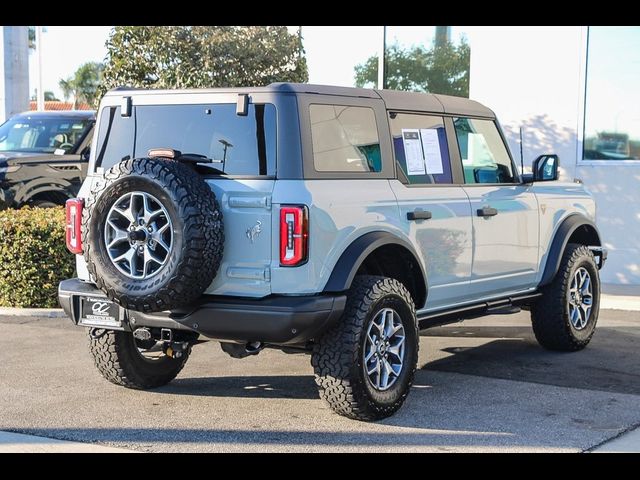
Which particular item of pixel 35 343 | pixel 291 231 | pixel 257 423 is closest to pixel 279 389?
pixel 257 423

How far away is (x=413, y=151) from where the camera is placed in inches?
260

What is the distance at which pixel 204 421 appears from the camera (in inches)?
231

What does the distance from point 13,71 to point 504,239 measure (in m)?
16.8

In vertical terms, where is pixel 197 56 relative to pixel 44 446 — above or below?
above

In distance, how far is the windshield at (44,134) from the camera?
40.0 feet

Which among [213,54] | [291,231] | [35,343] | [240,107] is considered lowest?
[35,343]

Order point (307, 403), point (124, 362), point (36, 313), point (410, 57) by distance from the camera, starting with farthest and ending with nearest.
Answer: point (410, 57) < point (36, 313) < point (124, 362) < point (307, 403)

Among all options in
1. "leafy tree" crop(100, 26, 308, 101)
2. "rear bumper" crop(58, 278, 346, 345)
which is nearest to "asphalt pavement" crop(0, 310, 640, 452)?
"rear bumper" crop(58, 278, 346, 345)

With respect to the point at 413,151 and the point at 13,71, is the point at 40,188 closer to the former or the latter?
the point at 413,151

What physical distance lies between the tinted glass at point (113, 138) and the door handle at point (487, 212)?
2411 millimetres

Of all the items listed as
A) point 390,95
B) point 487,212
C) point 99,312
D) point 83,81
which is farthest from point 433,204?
point 83,81
